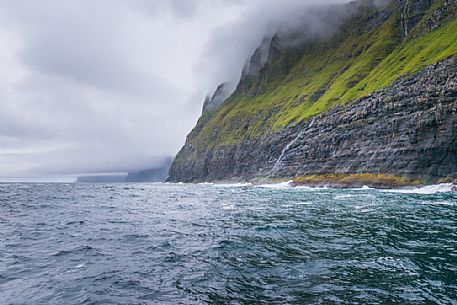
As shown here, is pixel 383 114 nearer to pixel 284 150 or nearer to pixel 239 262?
pixel 284 150

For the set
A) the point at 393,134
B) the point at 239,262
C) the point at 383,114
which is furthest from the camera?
the point at 383,114

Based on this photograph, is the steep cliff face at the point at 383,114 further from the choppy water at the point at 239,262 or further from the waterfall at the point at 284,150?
the choppy water at the point at 239,262

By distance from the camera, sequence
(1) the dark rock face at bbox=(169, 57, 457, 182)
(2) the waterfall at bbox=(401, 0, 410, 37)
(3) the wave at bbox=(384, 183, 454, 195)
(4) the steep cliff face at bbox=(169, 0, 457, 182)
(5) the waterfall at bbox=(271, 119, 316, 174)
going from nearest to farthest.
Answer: (3) the wave at bbox=(384, 183, 454, 195) → (1) the dark rock face at bbox=(169, 57, 457, 182) → (4) the steep cliff face at bbox=(169, 0, 457, 182) → (5) the waterfall at bbox=(271, 119, 316, 174) → (2) the waterfall at bbox=(401, 0, 410, 37)

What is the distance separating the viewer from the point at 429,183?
69625 mm

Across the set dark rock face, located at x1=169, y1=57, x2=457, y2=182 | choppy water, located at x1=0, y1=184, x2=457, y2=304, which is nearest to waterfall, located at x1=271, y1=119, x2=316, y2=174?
dark rock face, located at x1=169, y1=57, x2=457, y2=182

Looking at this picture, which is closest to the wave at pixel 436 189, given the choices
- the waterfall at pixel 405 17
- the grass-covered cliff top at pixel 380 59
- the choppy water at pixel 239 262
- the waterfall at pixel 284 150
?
the choppy water at pixel 239 262

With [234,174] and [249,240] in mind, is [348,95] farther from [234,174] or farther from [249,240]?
[249,240]

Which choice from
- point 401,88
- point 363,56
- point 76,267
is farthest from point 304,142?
point 76,267

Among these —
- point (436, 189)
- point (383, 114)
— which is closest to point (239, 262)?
point (436, 189)

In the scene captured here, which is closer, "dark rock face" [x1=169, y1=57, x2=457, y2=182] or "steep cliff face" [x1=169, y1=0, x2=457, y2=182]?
"dark rock face" [x1=169, y1=57, x2=457, y2=182]

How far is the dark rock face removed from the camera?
235 ft

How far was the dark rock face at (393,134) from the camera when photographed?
71.7 meters

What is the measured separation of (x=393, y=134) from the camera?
3346 inches

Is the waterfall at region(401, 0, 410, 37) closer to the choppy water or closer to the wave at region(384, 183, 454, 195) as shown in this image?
the wave at region(384, 183, 454, 195)
